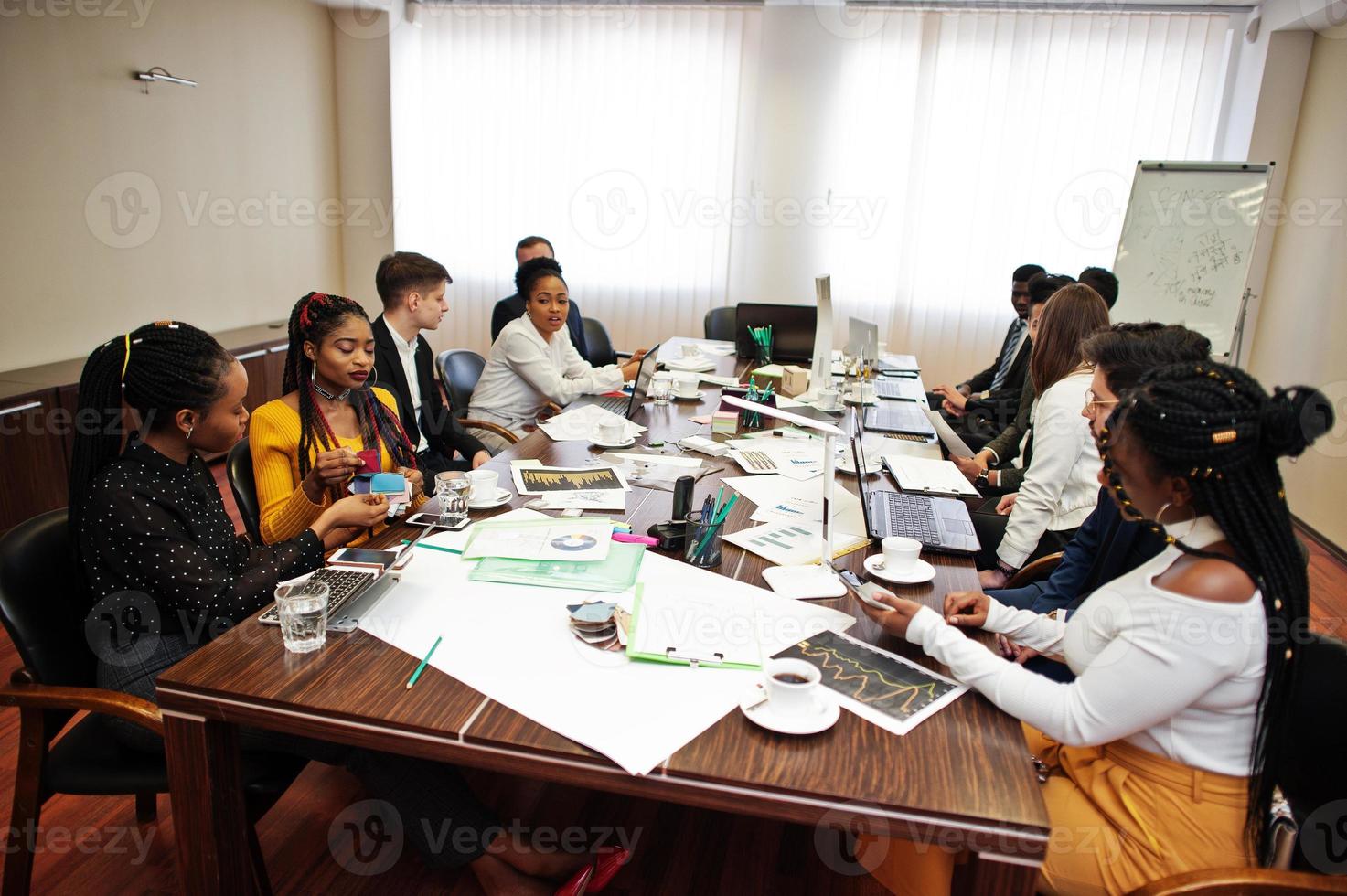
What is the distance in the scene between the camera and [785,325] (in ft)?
13.9

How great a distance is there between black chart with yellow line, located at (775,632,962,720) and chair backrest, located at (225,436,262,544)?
1.39 metres

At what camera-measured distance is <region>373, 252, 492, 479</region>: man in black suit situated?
2881mm

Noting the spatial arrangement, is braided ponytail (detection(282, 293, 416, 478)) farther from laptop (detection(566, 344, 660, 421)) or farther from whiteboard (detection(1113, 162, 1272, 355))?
whiteboard (detection(1113, 162, 1272, 355))

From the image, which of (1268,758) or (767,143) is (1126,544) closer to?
(1268,758)

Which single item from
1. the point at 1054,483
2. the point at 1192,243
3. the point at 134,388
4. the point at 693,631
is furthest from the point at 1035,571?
the point at 1192,243

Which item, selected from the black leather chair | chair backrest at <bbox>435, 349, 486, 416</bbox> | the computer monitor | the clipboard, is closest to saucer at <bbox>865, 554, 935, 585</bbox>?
the clipboard

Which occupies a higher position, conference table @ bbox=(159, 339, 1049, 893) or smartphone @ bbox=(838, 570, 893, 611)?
smartphone @ bbox=(838, 570, 893, 611)

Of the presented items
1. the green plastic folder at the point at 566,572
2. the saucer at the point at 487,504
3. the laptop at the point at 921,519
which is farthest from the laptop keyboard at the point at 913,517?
the saucer at the point at 487,504

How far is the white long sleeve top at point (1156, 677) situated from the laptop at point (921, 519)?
22.0 inches

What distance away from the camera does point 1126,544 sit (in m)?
1.71

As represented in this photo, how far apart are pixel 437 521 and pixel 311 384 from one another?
1.77ft

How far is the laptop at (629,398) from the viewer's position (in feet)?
10.3

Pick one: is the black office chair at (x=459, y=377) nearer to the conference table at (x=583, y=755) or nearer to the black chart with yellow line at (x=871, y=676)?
the conference table at (x=583, y=755)

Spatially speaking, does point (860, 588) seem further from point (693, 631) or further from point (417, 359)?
point (417, 359)
